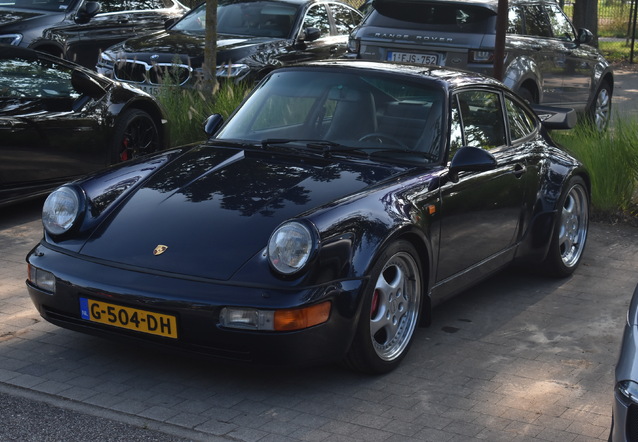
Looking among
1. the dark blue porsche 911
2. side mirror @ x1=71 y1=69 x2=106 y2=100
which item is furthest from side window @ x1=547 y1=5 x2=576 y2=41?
side mirror @ x1=71 y1=69 x2=106 y2=100

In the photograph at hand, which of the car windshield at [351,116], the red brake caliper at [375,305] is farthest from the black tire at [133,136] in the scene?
the red brake caliper at [375,305]

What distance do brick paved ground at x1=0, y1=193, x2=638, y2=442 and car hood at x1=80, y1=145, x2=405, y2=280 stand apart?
592 mm

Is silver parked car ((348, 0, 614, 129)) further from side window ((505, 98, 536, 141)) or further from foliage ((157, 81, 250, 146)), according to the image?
side window ((505, 98, 536, 141))

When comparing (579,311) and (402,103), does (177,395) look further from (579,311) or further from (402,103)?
(579,311)

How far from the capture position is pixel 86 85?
28.5 ft

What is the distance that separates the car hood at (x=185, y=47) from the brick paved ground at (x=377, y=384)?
6.11m

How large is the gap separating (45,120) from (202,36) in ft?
16.9

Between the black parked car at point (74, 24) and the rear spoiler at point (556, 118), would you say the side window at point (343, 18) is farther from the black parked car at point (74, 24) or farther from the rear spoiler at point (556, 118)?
the rear spoiler at point (556, 118)

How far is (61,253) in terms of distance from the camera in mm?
5277

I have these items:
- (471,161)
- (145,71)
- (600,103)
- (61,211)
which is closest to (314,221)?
(471,161)

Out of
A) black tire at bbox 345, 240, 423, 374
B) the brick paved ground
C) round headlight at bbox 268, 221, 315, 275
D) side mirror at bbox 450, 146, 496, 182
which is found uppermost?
side mirror at bbox 450, 146, 496, 182

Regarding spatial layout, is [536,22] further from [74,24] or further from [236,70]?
[74,24]

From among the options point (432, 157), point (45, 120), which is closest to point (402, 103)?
point (432, 157)

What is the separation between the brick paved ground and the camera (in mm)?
4707
